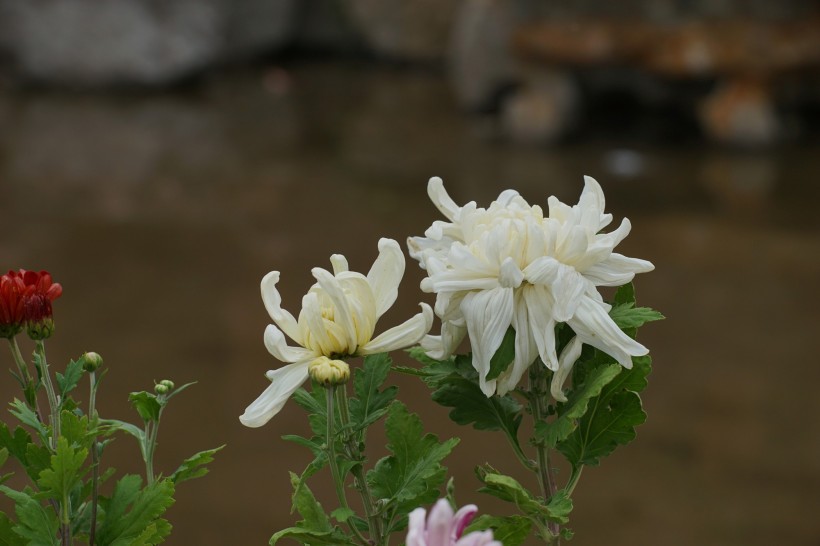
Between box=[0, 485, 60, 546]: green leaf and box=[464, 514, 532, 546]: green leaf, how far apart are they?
176 mm

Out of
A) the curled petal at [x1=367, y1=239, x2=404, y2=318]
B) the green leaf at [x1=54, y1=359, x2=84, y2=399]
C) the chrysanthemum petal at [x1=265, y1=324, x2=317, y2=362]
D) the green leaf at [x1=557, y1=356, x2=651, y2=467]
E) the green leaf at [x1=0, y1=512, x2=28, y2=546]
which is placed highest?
the curled petal at [x1=367, y1=239, x2=404, y2=318]

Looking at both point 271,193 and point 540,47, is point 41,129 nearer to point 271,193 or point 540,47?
point 271,193

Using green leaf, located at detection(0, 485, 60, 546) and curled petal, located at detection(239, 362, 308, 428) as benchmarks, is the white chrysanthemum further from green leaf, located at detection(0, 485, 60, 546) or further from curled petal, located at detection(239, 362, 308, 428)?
green leaf, located at detection(0, 485, 60, 546)

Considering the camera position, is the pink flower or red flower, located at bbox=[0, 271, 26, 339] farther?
red flower, located at bbox=[0, 271, 26, 339]

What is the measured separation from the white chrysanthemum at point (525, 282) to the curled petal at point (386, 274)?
0.04 ft

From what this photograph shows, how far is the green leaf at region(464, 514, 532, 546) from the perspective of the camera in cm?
47

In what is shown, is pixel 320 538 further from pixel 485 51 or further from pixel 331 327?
pixel 485 51

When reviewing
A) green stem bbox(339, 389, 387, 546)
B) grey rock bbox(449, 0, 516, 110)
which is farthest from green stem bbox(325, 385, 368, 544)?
grey rock bbox(449, 0, 516, 110)

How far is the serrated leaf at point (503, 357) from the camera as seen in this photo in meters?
0.46

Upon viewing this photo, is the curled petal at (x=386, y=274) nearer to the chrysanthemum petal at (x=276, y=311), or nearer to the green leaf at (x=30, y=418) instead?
the chrysanthemum petal at (x=276, y=311)

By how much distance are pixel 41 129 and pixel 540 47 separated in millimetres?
2142

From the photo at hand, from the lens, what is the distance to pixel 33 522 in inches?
18.6

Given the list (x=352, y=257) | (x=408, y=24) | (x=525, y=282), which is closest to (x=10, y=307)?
(x=525, y=282)

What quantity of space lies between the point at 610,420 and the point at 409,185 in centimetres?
362
